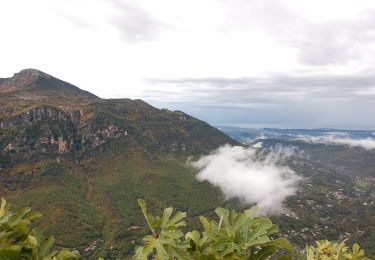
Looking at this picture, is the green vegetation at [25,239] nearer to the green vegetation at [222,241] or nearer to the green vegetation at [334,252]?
the green vegetation at [222,241]

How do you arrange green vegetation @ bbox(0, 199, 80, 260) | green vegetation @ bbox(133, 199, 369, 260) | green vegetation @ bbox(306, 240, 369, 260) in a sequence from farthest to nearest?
green vegetation @ bbox(306, 240, 369, 260), green vegetation @ bbox(0, 199, 80, 260), green vegetation @ bbox(133, 199, 369, 260)

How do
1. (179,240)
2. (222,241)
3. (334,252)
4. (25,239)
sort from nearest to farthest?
(222,241) < (179,240) < (25,239) < (334,252)

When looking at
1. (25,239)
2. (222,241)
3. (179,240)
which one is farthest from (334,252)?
(25,239)

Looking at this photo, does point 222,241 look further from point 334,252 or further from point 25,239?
point 334,252

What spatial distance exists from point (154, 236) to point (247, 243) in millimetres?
1775

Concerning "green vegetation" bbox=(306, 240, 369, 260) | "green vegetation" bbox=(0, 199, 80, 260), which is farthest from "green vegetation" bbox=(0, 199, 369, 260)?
"green vegetation" bbox=(306, 240, 369, 260)

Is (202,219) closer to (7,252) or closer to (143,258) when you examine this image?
(143,258)

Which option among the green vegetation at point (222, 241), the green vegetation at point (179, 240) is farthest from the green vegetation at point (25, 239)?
the green vegetation at point (222, 241)

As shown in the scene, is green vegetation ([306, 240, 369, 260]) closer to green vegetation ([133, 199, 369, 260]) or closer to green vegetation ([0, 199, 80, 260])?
green vegetation ([133, 199, 369, 260])

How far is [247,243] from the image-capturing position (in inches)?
252

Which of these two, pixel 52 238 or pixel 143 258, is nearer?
pixel 143 258

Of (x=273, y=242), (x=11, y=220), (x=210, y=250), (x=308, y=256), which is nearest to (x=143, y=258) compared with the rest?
(x=210, y=250)

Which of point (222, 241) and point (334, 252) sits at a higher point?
point (222, 241)

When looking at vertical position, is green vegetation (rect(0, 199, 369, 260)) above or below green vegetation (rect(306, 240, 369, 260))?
above
